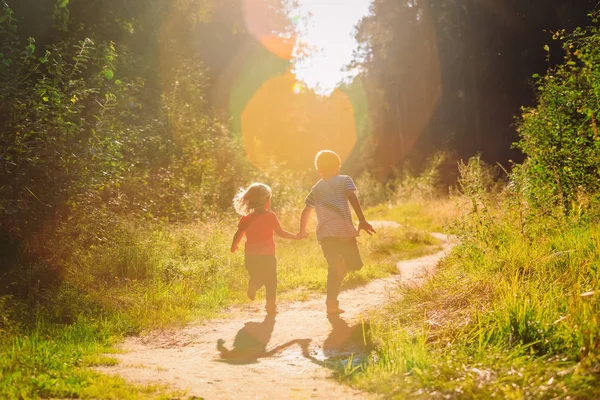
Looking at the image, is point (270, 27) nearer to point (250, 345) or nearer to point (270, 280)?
point (270, 280)

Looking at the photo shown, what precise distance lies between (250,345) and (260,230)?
1789 millimetres

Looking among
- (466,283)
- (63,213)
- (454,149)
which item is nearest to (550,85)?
(466,283)

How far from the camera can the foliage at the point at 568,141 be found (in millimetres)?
7953

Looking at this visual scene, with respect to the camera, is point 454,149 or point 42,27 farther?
point 454,149

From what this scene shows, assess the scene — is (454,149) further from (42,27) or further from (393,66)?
(42,27)

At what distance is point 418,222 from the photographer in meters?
18.4

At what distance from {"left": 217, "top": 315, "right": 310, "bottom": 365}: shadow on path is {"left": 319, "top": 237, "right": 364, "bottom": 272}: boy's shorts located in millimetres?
1146

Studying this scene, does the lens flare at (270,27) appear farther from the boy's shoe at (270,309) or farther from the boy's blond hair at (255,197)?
the boy's shoe at (270,309)

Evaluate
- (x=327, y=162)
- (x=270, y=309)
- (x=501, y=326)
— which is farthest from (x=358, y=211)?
(x=501, y=326)

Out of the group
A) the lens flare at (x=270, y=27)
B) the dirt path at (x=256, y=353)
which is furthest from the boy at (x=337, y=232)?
the lens flare at (x=270, y=27)

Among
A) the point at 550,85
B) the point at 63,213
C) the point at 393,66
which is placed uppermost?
the point at 393,66

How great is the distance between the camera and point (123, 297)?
23.6 feet

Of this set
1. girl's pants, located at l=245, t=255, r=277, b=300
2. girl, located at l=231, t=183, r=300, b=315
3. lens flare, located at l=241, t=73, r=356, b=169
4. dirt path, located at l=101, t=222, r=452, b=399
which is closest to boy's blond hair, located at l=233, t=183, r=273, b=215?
girl, located at l=231, t=183, r=300, b=315

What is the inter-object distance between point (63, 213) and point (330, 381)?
17.4 ft
